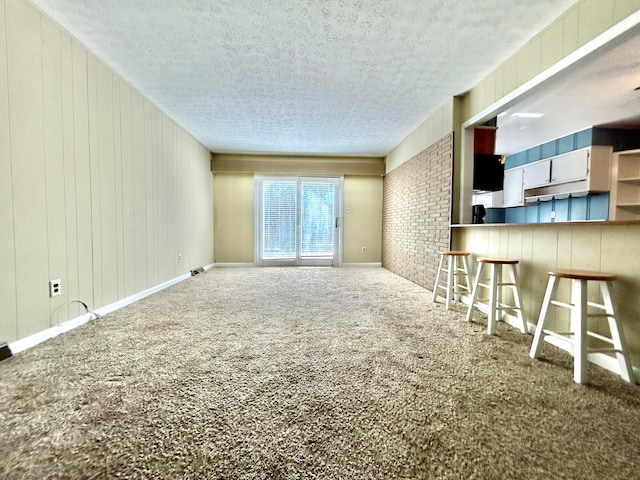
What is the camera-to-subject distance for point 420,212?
13.8 feet

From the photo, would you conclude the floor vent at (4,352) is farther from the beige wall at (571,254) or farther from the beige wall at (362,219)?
the beige wall at (362,219)

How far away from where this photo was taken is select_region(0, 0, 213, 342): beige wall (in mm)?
1746

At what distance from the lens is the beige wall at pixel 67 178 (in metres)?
1.75

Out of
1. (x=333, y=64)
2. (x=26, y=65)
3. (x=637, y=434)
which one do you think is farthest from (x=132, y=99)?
(x=637, y=434)

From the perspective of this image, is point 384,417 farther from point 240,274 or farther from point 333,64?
point 240,274

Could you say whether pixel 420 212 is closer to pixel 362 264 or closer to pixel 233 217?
pixel 362 264

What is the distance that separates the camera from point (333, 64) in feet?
8.53

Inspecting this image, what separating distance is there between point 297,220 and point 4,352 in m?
4.82

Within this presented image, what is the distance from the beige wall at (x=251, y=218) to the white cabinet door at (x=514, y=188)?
2.70 m

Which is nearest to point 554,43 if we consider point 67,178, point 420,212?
point 420,212

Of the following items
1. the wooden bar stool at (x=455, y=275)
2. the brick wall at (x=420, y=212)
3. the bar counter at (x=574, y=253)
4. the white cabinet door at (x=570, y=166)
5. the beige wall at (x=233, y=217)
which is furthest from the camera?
the beige wall at (x=233, y=217)

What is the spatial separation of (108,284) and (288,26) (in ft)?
9.13

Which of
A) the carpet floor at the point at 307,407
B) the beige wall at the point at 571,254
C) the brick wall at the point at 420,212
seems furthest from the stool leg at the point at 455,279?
the carpet floor at the point at 307,407

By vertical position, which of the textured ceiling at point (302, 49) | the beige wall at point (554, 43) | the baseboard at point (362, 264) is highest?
the textured ceiling at point (302, 49)
